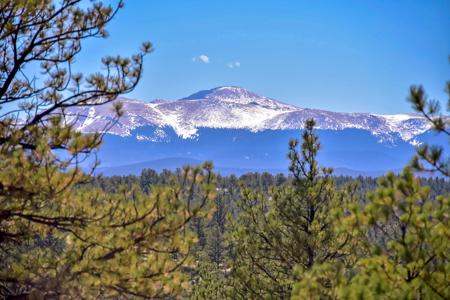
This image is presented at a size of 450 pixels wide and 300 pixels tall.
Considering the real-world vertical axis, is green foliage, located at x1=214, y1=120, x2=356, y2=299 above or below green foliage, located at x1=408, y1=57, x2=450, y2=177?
below

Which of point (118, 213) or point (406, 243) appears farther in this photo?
point (118, 213)

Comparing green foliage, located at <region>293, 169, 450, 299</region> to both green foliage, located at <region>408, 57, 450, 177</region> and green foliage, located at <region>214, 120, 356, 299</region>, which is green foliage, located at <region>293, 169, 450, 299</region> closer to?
green foliage, located at <region>408, 57, 450, 177</region>

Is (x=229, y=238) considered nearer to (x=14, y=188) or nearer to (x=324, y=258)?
(x=324, y=258)

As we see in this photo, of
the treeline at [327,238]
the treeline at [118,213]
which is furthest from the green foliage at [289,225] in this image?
the treeline at [118,213]

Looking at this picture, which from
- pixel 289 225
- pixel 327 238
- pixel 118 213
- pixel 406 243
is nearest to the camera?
pixel 406 243

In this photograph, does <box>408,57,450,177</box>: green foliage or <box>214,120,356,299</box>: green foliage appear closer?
<box>408,57,450,177</box>: green foliage

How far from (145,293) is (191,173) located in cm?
164

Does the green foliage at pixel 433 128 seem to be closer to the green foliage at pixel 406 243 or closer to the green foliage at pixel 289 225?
the green foliage at pixel 406 243

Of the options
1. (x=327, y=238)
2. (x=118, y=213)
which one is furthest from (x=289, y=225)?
(x=118, y=213)

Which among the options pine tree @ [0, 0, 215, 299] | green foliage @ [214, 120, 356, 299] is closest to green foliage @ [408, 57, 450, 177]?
pine tree @ [0, 0, 215, 299]

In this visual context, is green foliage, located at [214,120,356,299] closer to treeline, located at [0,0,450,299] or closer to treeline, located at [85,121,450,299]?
treeline, located at [85,121,450,299]

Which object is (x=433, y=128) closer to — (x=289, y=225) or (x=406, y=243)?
(x=406, y=243)

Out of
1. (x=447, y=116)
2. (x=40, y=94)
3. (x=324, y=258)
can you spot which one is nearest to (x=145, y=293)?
(x=40, y=94)

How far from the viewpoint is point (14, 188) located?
5.27 m
